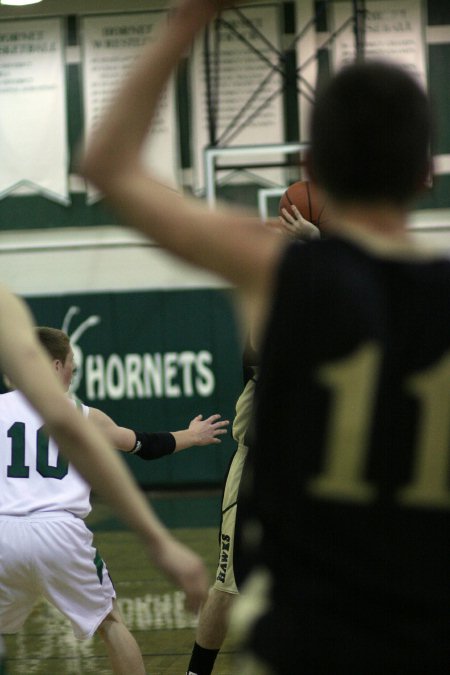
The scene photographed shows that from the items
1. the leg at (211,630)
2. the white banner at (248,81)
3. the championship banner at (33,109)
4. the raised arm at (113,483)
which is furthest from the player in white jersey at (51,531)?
the championship banner at (33,109)

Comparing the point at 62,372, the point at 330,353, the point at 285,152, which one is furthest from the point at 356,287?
the point at 285,152

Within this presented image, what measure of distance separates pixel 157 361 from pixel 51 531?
7134mm

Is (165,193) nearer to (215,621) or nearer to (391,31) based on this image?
(215,621)

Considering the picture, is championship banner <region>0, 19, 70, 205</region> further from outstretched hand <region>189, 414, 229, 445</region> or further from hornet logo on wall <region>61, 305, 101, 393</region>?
outstretched hand <region>189, 414, 229, 445</region>

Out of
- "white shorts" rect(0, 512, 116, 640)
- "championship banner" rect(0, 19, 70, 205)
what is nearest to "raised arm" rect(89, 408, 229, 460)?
"white shorts" rect(0, 512, 116, 640)

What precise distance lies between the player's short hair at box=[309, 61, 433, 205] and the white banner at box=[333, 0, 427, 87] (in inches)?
391

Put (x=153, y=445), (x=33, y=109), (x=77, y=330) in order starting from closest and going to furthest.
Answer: (x=153, y=445) < (x=77, y=330) < (x=33, y=109)

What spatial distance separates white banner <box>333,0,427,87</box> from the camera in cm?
1104

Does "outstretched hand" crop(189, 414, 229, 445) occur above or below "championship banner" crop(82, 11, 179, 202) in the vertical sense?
below

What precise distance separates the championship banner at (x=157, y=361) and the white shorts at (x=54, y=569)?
22.7 feet

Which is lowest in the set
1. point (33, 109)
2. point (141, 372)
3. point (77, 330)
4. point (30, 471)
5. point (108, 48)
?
point (141, 372)

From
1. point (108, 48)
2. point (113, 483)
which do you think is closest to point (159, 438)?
point (113, 483)

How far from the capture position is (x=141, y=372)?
10977 mm

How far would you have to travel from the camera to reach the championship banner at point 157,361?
428 inches
